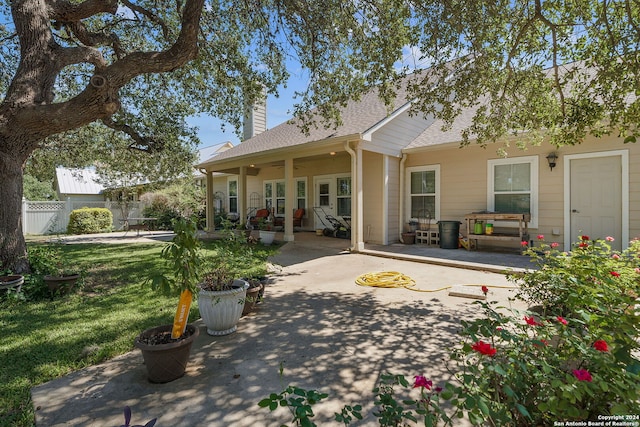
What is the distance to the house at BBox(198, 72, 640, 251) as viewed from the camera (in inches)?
269

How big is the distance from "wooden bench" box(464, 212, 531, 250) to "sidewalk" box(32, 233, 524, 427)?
3.32 meters

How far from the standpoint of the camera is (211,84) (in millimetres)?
8078

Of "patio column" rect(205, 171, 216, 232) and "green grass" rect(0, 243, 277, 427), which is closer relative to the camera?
"green grass" rect(0, 243, 277, 427)

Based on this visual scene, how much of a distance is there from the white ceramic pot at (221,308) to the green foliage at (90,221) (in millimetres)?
16018

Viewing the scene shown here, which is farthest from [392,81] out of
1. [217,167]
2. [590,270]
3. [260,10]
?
[217,167]

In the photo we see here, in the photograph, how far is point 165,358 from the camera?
2.42 meters

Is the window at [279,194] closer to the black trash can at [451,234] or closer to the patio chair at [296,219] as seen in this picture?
the patio chair at [296,219]

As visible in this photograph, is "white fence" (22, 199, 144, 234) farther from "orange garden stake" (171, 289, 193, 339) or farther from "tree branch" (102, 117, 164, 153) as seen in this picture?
"orange garden stake" (171, 289, 193, 339)

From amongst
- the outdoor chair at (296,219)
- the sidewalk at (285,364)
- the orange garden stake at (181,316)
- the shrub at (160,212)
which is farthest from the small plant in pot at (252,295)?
the shrub at (160,212)

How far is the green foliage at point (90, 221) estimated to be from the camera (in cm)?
1542

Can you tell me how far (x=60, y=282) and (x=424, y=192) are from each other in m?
8.72

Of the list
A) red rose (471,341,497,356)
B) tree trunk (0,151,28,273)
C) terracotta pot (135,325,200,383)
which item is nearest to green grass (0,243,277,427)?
terracotta pot (135,325,200,383)

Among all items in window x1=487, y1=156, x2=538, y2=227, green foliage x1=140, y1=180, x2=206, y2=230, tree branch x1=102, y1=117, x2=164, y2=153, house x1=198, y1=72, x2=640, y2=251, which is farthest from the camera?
green foliage x1=140, y1=180, x2=206, y2=230

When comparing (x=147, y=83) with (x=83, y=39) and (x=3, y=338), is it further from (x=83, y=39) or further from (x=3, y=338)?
(x=3, y=338)
